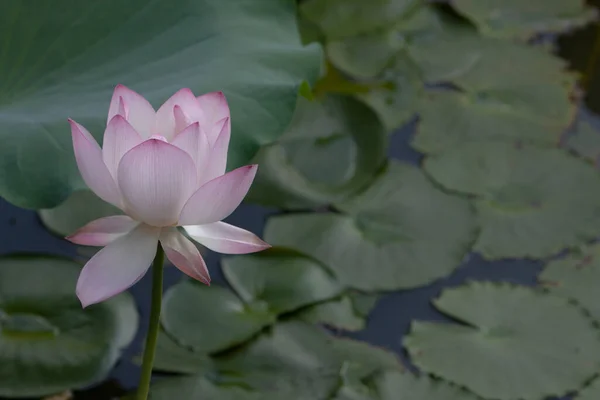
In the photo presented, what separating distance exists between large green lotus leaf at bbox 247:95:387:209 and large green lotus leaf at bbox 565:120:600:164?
1.40ft

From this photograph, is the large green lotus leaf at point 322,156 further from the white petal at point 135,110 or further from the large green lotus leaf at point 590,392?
the white petal at point 135,110

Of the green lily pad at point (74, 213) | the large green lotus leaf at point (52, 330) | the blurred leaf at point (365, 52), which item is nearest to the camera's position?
the large green lotus leaf at point (52, 330)

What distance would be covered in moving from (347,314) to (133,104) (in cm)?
64

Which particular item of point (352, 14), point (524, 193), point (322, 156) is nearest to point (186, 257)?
point (322, 156)

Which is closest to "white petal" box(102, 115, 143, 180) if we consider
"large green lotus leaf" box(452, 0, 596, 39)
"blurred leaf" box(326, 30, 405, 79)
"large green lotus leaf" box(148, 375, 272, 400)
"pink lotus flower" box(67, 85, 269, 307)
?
"pink lotus flower" box(67, 85, 269, 307)

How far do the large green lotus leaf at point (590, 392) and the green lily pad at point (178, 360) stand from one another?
1.75 feet

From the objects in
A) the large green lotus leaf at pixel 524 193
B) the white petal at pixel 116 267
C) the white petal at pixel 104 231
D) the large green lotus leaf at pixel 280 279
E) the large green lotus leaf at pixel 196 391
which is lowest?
the large green lotus leaf at pixel 196 391

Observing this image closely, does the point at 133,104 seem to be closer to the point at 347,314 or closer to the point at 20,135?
the point at 20,135

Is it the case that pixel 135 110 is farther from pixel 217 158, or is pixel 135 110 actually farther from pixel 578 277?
pixel 578 277

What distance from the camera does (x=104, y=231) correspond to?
2.05 feet

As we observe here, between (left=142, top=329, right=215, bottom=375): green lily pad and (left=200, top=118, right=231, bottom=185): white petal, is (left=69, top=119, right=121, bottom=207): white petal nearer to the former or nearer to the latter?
(left=200, top=118, right=231, bottom=185): white petal

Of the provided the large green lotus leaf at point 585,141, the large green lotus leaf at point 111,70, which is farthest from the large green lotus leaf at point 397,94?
→ the large green lotus leaf at point 111,70

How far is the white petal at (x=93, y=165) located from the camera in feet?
1.92

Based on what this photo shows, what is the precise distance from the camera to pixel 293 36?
1.11 m
